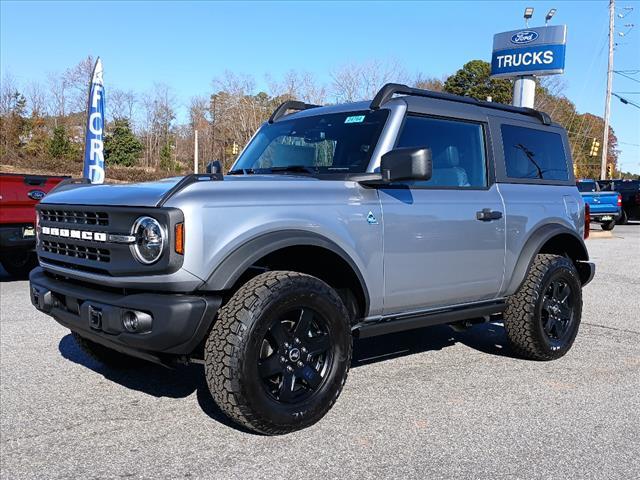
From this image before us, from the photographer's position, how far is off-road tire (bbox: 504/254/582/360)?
4.98 meters

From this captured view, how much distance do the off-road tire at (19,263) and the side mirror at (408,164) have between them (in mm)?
7740

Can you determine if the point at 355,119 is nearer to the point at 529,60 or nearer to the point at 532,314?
the point at 532,314

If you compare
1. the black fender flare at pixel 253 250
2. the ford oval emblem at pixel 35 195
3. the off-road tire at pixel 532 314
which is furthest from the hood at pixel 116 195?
the ford oval emblem at pixel 35 195

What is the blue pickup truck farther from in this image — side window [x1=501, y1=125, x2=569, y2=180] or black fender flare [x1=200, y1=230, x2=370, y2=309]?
black fender flare [x1=200, y1=230, x2=370, y2=309]

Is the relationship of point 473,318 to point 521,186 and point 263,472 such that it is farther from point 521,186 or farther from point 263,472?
point 263,472

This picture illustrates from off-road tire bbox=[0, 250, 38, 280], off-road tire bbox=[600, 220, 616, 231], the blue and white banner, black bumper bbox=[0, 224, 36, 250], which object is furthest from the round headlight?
off-road tire bbox=[600, 220, 616, 231]

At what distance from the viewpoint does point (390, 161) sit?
378 centimetres

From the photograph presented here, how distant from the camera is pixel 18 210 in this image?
881 centimetres

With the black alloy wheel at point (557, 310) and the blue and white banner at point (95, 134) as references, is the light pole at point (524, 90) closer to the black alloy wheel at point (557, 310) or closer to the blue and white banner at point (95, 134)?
the blue and white banner at point (95, 134)

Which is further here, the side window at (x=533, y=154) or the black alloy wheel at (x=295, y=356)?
the side window at (x=533, y=154)

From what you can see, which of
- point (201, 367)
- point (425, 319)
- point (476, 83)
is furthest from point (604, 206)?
point (476, 83)

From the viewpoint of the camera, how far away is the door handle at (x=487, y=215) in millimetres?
4555

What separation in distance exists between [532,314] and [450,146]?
1.51m

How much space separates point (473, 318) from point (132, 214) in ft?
8.95
